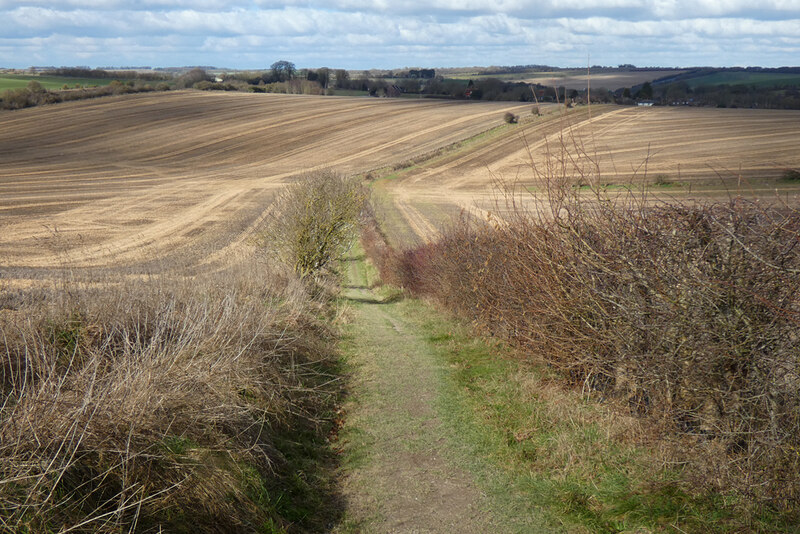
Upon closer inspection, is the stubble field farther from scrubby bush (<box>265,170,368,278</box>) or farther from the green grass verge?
the green grass verge

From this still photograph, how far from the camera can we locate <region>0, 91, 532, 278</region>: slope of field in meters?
30.4

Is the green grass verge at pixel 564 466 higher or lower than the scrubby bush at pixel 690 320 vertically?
lower

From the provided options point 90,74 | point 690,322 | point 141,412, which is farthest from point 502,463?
point 90,74

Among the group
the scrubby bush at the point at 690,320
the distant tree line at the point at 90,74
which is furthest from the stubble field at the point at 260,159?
the distant tree line at the point at 90,74

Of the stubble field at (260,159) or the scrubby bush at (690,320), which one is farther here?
the stubble field at (260,159)

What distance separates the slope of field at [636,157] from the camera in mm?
34875

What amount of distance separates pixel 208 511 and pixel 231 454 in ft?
3.04

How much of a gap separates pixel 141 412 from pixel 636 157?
4407 cm

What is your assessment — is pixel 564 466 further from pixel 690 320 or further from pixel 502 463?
pixel 690 320

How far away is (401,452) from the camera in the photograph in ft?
23.6

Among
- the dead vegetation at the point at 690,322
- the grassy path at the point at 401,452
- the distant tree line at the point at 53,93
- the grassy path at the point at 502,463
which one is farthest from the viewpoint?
the distant tree line at the point at 53,93

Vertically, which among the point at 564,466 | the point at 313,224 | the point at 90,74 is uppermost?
the point at 90,74

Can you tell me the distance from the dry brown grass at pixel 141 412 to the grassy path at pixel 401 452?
83cm

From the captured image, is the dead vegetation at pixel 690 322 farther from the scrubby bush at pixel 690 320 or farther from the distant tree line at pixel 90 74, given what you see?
the distant tree line at pixel 90 74
